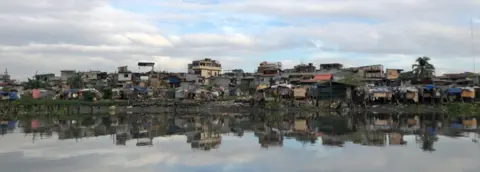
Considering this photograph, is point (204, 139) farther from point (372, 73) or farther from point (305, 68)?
point (305, 68)

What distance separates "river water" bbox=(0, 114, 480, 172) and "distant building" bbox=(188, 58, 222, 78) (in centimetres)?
4694

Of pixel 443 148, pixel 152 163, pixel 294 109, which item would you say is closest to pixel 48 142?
pixel 152 163

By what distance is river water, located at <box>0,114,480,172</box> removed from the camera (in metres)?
12.8

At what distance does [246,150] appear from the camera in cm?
1625

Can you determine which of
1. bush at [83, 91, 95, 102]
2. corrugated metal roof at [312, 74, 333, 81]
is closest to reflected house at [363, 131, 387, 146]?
corrugated metal roof at [312, 74, 333, 81]

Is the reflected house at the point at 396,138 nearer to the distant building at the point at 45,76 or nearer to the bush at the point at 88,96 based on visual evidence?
the bush at the point at 88,96

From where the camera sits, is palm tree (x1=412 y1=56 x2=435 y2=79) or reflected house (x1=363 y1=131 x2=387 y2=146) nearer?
reflected house (x1=363 y1=131 x2=387 y2=146)

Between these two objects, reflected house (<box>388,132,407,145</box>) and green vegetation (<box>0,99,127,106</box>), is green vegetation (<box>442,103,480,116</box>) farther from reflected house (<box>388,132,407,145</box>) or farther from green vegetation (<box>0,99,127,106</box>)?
green vegetation (<box>0,99,127,106</box>)

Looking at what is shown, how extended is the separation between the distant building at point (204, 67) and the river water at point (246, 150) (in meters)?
46.9

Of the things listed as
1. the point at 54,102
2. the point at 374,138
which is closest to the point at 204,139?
the point at 374,138

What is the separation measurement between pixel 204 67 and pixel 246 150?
5595 centimetres

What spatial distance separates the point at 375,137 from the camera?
64.6ft

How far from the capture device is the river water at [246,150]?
12.8 meters

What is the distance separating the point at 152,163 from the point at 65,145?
626 centimetres
